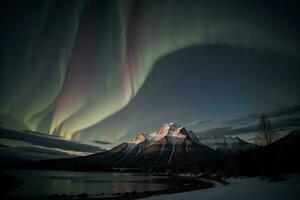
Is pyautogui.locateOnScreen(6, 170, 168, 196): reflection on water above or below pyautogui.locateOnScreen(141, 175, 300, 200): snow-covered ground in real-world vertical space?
below

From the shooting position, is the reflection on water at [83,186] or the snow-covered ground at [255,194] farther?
the reflection on water at [83,186]

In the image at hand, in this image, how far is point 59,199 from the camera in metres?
28.3

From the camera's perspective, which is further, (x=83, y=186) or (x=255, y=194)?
(x=83, y=186)

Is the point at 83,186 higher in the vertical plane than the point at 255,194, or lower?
lower

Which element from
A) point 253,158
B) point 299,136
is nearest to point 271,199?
point 253,158

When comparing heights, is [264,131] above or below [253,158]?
above

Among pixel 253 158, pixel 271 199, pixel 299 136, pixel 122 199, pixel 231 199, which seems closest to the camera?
pixel 271 199

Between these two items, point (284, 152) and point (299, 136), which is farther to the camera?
point (299, 136)

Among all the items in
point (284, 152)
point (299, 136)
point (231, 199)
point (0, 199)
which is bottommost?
point (0, 199)

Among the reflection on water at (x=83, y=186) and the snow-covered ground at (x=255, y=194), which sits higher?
the snow-covered ground at (x=255, y=194)

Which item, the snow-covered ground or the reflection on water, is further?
the reflection on water

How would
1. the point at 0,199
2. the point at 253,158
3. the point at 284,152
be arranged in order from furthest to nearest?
the point at 253,158 → the point at 284,152 → the point at 0,199

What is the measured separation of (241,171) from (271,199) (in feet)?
137

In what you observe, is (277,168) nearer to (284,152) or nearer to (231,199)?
(284,152)
